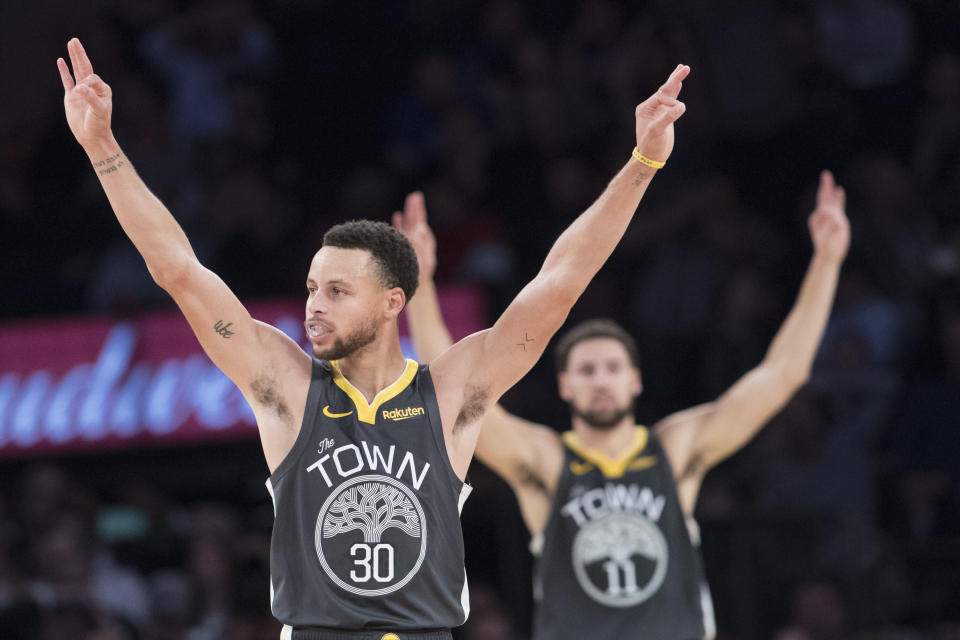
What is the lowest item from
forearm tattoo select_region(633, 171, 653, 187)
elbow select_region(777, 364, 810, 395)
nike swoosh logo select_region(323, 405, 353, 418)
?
nike swoosh logo select_region(323, 405, 353, 418)

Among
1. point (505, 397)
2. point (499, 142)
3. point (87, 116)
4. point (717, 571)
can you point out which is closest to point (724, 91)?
point (499, 142)

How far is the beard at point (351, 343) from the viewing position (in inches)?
185

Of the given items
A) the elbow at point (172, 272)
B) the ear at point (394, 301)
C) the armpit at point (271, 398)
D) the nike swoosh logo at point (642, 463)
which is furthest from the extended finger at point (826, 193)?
the elbow at point (172, 272)

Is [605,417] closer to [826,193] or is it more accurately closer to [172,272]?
[826,193]

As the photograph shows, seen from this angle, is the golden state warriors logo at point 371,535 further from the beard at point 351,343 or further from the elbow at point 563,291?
the elbow at point 563,291

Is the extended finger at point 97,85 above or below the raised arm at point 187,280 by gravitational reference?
above

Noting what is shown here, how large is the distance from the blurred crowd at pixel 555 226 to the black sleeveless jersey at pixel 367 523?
12.0 ft

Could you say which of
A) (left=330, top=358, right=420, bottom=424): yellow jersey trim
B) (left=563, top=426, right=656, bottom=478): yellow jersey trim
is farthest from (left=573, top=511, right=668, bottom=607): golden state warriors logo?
(left=330, top=358, right=420, bottom=424): yellow jersey trim

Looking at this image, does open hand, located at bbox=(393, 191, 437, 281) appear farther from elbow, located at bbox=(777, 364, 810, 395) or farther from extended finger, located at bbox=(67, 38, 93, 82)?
extended finger, located at bbox=(67, 38, 93, 82)

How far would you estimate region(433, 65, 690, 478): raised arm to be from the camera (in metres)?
4.83

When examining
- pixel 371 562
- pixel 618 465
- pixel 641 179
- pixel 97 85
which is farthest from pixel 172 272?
pixel 618 465

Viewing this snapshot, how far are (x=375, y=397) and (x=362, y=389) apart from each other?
0.06 meters

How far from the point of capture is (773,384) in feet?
23.2

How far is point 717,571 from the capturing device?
8547 mm
